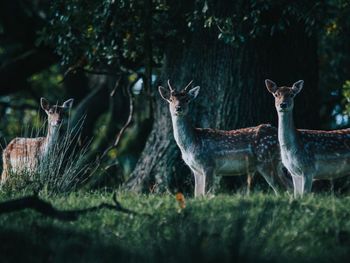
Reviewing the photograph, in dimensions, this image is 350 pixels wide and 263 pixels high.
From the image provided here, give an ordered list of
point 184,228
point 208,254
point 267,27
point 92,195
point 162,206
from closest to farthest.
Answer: point 208,254, point 184,228, point 162,206, point 92,195, point 267,27

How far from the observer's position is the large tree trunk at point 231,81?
1520 centimetres

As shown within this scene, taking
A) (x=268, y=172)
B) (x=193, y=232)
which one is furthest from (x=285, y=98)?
(x=193, y=232)

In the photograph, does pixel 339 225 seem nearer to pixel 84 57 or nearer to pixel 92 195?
pixel 92 195

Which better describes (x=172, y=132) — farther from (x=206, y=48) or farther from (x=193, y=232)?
(x=193, y=232)

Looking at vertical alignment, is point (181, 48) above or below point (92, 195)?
above

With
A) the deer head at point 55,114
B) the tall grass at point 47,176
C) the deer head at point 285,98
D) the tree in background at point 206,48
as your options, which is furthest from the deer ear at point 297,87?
the deer head at point 55,114

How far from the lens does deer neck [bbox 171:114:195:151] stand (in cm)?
1373

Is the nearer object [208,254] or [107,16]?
[208,254]

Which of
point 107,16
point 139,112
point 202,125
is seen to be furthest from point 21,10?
point 202,125

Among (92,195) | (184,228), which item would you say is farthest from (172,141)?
(184,228)

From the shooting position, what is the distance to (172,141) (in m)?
15.8

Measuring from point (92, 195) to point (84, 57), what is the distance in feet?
18.8

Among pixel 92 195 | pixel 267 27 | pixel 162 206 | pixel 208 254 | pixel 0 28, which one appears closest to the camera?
pixel 208 254

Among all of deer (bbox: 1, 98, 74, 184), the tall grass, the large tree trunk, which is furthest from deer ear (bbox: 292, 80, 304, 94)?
deer (bbox: 1, 98, 74, 184)
